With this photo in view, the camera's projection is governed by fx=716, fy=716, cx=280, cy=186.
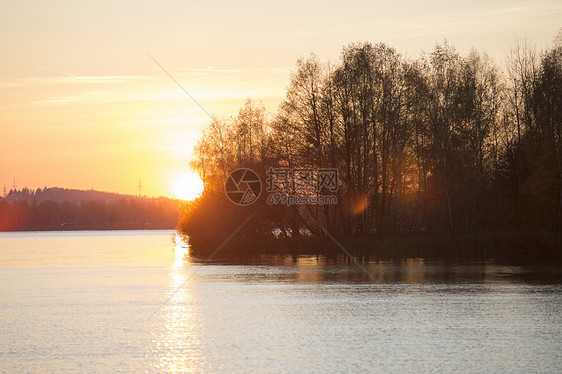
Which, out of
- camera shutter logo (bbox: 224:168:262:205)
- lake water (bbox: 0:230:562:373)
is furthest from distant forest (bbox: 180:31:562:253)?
lake water (bbox: 0:230:562:373)

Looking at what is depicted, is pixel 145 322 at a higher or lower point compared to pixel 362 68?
lower

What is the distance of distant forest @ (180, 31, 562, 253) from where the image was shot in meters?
62.5

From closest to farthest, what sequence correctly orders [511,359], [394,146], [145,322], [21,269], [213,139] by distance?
[511,359]
[145,322]
[21,269]
[394,146]
[213,139]

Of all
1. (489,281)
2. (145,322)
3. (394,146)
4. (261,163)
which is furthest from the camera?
(394,146)

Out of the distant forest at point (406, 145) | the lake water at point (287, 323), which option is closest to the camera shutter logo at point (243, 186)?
the distant forest at point (406, 145)

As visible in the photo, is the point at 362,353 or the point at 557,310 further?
the point at 557,310

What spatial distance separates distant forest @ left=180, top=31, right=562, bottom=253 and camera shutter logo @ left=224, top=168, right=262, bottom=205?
0.71 meters

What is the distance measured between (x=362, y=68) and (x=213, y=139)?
35.0 metres

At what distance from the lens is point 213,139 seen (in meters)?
93.4

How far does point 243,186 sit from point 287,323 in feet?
147

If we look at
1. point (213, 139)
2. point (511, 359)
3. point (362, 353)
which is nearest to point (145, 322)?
point (362, 353)

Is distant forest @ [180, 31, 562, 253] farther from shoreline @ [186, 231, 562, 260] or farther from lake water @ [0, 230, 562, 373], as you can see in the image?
lake water @ [0, 230, 562, 373]

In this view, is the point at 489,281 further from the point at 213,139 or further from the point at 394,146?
the point at 213,139

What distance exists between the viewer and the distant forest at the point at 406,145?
2461 inches
